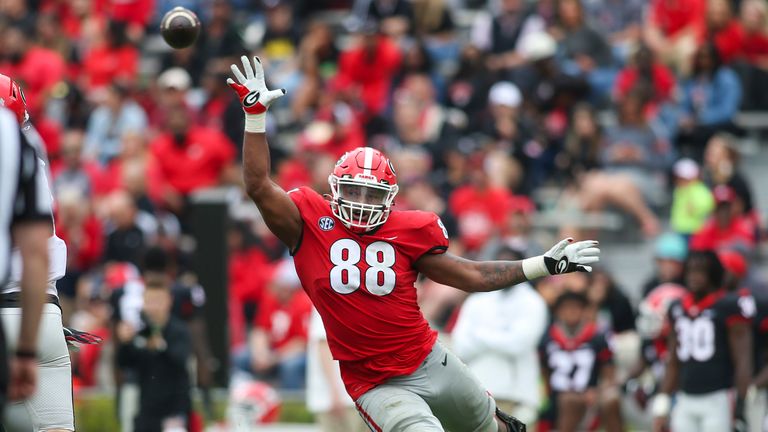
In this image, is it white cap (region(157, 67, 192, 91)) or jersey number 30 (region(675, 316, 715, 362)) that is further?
white cap (region(157, 67, 192, 91))

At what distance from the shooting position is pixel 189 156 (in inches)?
572

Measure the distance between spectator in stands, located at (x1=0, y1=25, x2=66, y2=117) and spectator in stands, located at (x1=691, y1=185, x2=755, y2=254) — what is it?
27.0ft

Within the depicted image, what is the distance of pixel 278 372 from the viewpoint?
1319 cm

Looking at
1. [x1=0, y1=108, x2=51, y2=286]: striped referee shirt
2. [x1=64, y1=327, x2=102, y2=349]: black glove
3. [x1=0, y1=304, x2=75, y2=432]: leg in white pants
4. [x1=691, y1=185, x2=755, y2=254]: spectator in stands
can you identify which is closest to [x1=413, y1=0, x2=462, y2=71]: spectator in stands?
[x1=691, y1=185, x2=755, y2=254]: spectator in stands

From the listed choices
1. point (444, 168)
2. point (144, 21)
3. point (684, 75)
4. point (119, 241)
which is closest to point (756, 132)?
point (684, 75)

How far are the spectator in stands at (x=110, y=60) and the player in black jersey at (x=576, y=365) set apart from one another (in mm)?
7910

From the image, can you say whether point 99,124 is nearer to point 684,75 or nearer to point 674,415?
point 684,75

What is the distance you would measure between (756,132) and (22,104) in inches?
377

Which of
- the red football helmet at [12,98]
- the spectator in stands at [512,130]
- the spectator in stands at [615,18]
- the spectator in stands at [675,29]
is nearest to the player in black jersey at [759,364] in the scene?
the spectator in stands at [512,130]

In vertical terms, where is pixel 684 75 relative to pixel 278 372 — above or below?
above

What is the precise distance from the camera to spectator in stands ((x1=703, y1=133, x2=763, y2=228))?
12.5 m

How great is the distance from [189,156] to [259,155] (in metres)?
7.63

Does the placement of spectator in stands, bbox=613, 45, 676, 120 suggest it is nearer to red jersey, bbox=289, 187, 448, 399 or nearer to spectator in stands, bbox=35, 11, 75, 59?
red jersey, bbox=289, 187, 448, 399

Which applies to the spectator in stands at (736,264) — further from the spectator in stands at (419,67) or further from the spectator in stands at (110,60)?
the spectator in stands at (110,60)
